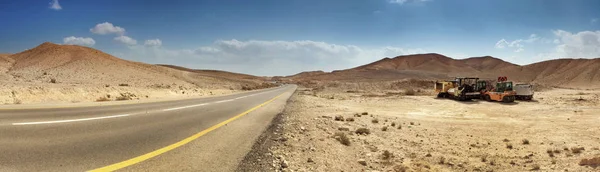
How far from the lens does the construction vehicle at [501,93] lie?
111 ft

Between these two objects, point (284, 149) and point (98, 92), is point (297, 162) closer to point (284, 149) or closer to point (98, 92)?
point (284, 149)

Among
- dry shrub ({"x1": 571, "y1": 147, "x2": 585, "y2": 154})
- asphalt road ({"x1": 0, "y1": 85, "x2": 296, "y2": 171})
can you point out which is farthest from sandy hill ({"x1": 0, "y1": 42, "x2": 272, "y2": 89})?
dry shrub ({"x1": 571, "y1": 147, "x2": 585, "y2": 154})

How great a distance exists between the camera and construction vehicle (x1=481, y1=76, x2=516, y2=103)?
33.8 m

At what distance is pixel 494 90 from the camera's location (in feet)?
120

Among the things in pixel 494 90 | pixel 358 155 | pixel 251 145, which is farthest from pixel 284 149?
pixel 494 90

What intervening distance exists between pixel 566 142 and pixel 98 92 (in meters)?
29.5

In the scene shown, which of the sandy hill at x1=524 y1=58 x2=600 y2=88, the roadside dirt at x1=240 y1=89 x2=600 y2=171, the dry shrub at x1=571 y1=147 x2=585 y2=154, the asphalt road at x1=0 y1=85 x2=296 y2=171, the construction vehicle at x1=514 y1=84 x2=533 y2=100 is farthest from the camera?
the sandy hill at x1=524 y1=58 x2=600 y2=88

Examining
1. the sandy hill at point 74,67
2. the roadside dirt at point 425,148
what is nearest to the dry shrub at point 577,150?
the roadside dirt at point 425,148

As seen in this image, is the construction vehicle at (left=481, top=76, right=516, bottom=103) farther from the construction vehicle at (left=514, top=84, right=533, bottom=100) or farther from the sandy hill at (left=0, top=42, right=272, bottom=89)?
the sandy hill at (left=0, top=42, right=272, bottom=89)

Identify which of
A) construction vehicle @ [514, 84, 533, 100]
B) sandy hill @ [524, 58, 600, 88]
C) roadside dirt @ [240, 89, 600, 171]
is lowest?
roadside dirt @ [240, 89, 600, 171]

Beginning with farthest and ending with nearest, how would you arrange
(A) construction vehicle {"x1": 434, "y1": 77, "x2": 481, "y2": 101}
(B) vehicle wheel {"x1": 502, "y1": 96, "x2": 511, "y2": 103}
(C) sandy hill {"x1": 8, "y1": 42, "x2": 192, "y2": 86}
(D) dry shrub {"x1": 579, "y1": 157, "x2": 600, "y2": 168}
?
(C) sandy hill {"x1": 8, "y1": 42, "x2": 192, "y2": 86} < (A) construction vehicle {"x1": 434, "y1": 77, "x2": 481, "y2": 101} < (B) vehicle wheel {"x1": 502, "y1": 96, "x2": 511, "y2": 103} < (D) dry shrub {"x1": 579, "y1": 157, "x2": 600, "y2": 168}

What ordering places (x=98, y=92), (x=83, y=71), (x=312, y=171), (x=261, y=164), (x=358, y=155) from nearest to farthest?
(x=261, y=164)
(x=312, y=171)
(x=358, y=155)
(x=98, y=92)
(x=83, y=71)

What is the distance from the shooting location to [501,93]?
1344 inches

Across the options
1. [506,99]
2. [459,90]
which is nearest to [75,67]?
[459,90]
